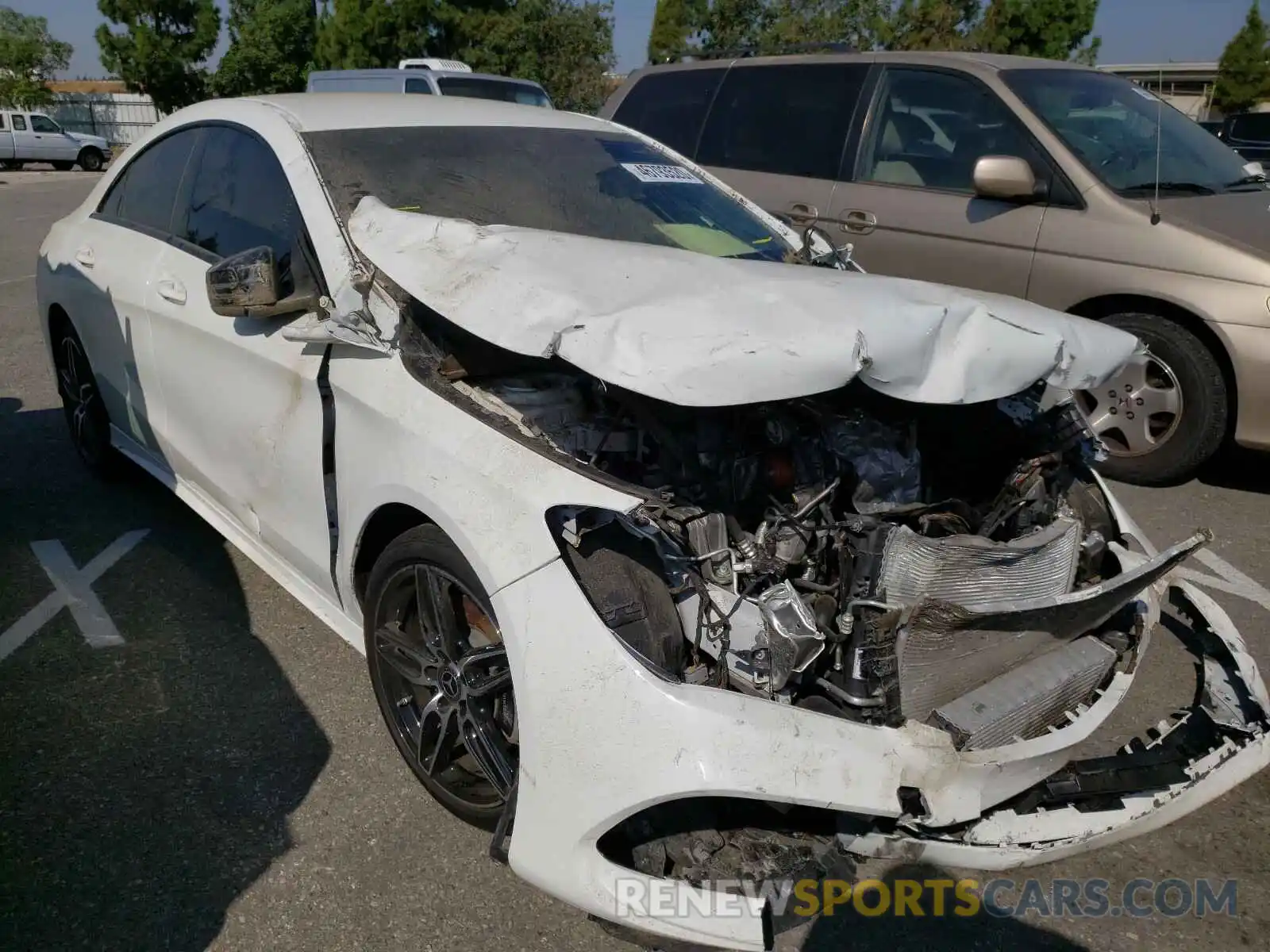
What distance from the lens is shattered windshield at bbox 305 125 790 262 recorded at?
309 centimetres

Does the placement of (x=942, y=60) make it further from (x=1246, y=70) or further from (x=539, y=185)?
(x=1246, y=70)

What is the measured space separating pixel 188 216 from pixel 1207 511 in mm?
4691

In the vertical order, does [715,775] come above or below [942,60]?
below

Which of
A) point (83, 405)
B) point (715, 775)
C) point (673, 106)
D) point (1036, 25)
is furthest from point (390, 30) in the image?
point (715, 775)

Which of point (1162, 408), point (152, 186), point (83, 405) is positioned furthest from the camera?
point (1162, 408)

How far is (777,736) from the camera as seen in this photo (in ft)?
6.42

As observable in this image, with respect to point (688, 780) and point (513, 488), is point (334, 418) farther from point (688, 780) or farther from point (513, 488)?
point (688, 780)

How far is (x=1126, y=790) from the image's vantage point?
7.43 feet

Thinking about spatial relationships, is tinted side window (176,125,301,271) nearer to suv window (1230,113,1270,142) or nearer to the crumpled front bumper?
the crumpled front bumper

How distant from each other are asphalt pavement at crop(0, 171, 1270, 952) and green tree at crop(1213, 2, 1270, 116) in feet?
107

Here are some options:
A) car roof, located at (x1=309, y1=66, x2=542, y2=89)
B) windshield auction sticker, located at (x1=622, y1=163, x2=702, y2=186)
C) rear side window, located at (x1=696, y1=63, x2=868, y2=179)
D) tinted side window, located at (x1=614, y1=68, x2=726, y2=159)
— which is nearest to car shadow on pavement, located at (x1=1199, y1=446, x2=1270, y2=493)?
rear side window, located at (x1=696, y1=63, x2=868, y2=179)

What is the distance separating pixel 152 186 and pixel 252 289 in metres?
1.63

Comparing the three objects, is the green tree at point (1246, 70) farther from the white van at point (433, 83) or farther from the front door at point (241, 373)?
the front door at point (241, 373)

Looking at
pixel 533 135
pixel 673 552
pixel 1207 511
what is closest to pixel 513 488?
pixel 673 552
